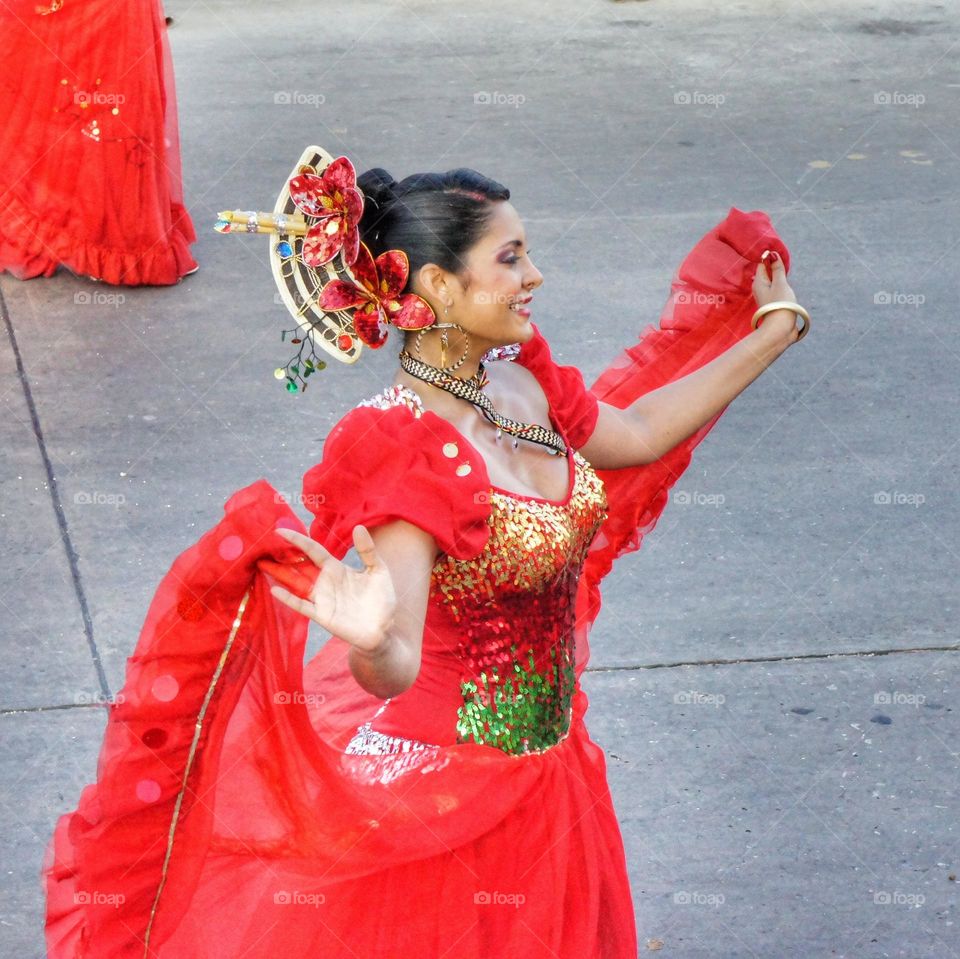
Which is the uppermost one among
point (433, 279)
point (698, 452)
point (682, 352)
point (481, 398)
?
point (433, 279)

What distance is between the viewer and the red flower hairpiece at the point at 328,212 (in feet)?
9.20

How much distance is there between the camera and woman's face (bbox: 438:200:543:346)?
2.74 meters

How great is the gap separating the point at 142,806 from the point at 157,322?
4.67 m

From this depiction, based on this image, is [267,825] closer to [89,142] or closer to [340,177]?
[340,177]

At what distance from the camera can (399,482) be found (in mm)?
2543

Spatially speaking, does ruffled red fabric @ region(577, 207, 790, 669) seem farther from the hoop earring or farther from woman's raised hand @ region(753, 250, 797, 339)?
the hoop earring

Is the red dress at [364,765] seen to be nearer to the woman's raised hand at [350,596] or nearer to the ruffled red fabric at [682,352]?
the woman's raised hand at [350,596]

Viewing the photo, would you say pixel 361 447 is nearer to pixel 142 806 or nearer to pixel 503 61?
pixel 142 806

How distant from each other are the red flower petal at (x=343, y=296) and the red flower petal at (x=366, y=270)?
0.02 metres

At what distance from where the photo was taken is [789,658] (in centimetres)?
471

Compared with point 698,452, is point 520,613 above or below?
above

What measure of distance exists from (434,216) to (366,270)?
15 centimetres

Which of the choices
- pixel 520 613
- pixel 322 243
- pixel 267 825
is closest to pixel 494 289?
pixel 322 243

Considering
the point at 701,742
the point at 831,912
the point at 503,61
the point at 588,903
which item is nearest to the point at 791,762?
the point at 701,742
